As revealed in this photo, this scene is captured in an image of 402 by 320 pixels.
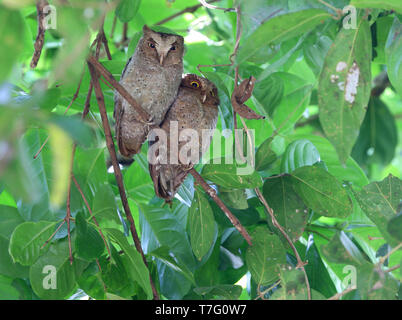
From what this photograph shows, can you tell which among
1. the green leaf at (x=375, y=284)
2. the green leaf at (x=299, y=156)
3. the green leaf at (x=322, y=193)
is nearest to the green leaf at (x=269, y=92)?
the green leaf at (x=299, y=156)

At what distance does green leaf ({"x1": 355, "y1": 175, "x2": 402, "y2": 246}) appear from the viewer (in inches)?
54.9

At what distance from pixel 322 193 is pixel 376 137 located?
225 centimetres

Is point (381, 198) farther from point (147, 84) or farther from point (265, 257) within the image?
point (147, 84)

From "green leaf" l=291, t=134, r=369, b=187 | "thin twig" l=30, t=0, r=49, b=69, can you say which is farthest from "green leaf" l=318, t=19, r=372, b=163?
"green leaf" l=291, t=134, r=369, b=187

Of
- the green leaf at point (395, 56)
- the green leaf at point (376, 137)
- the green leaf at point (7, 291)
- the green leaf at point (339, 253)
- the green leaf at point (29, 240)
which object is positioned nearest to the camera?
the green leaf at point (339, 253)

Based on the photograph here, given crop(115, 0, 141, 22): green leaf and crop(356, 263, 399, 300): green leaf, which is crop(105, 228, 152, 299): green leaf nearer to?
crop(356, 263, 399, 300): green leaf

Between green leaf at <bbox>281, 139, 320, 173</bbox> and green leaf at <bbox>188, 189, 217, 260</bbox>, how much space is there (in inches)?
15.7

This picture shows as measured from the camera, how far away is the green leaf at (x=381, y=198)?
1.39 meters

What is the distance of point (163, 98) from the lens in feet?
7.28

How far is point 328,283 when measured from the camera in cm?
175

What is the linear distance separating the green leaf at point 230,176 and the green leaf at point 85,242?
46 cm

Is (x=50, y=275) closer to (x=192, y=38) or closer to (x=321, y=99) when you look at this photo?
(x=321, y=99)

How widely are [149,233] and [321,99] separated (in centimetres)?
110

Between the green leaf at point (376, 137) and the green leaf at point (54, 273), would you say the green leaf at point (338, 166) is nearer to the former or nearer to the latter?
the green leaf at point (54, 273)
